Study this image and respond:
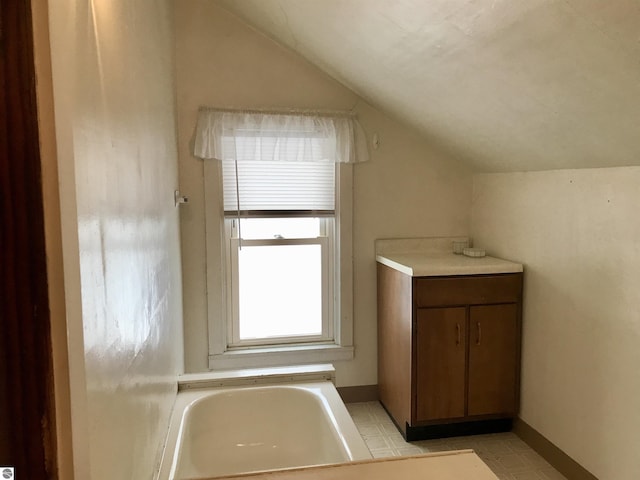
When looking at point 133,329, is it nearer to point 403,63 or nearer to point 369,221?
point 403,63

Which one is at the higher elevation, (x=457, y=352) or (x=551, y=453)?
(x=457, y=352)

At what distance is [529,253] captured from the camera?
2471mm

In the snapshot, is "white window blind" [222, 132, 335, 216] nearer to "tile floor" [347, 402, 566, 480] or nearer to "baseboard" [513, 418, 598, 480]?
"tile floor" [347, 402, 566, 480]

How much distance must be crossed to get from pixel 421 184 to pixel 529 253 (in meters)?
0.82

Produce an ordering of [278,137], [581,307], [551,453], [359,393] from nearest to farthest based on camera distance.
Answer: [581,307] → [551,453] → [278,137] → [359,393]

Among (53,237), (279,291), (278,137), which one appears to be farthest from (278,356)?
(53,237)

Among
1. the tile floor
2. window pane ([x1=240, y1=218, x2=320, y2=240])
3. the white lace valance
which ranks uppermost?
the white lace valance

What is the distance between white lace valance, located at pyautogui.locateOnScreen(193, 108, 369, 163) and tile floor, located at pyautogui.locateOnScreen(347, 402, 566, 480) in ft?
5.30

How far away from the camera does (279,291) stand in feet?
9.57

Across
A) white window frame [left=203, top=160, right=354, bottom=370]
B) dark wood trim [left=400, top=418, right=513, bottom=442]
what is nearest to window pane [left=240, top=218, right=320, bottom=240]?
white window frame [left=203, top=160, right=354, bottom=370]

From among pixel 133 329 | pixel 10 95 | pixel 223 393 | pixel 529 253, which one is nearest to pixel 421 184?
pixel 529 253

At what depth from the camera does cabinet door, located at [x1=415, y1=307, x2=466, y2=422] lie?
Result: 8.05ft

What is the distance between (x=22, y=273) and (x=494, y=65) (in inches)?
63.4

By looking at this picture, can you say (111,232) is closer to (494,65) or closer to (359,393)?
(494,65)
